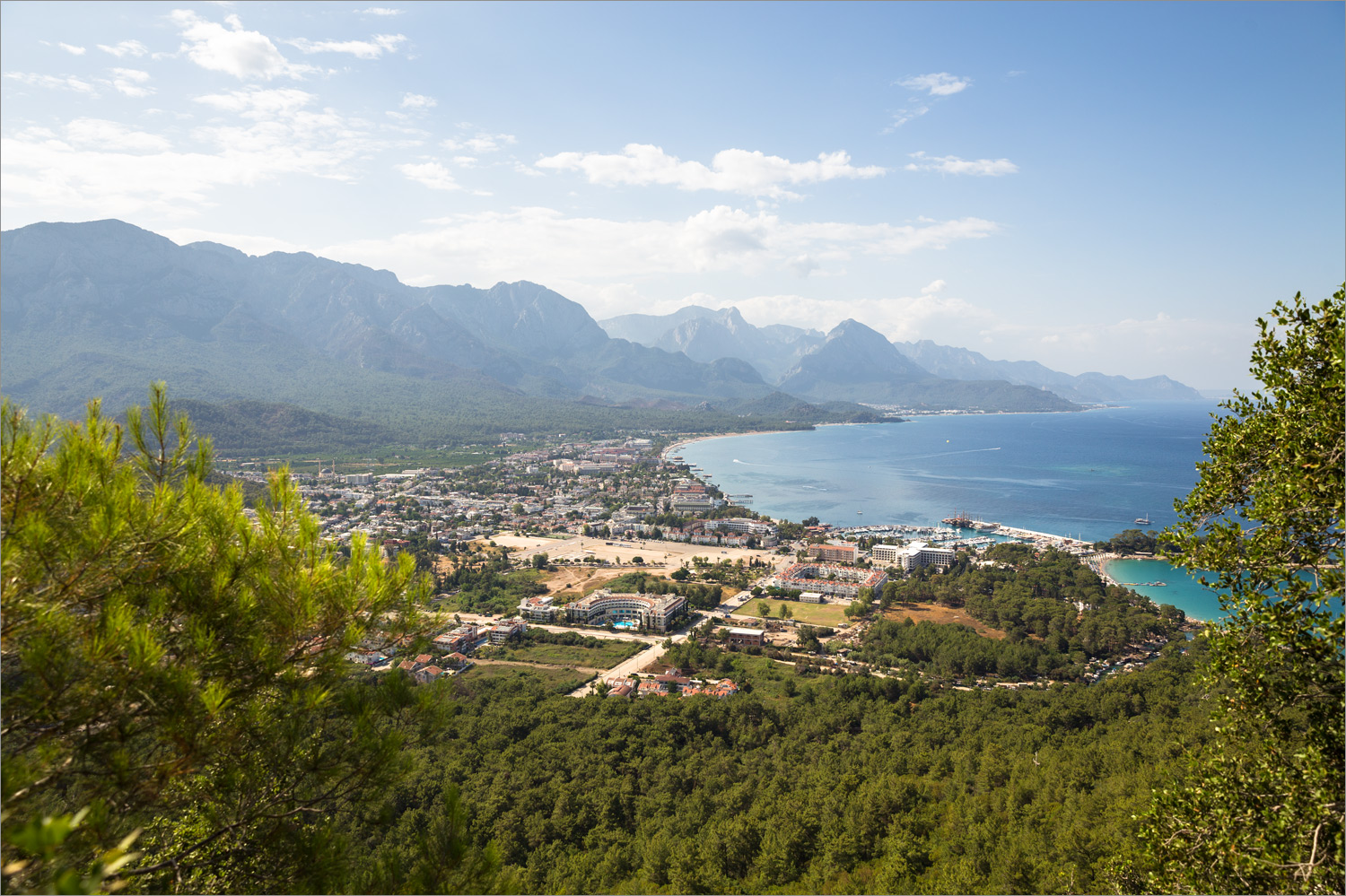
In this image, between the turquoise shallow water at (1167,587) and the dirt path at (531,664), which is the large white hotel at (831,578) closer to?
the turquoise shallow water at (1167,587)

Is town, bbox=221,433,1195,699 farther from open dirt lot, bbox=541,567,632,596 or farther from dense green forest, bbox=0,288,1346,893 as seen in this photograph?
dense green forest, bbox=0,288,1346,893

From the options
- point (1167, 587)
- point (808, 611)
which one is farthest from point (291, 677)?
point (1167, 587)

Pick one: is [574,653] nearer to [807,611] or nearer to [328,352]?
[807,611]

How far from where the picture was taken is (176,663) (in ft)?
6.89

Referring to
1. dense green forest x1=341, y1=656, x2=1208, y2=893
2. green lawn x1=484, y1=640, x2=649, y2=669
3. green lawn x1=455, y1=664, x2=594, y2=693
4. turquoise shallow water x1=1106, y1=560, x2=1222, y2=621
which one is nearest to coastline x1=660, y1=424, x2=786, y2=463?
turquoise shallow water x1=1106, y1=560, x2=1222, y2=621

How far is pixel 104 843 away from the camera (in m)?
1.90

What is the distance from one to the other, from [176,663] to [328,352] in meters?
118

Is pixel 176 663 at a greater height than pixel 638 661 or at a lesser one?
greater

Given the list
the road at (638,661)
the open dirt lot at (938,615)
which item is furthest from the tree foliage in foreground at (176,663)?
the open dirt lot at (938,615)

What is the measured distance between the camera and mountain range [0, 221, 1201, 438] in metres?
70.8

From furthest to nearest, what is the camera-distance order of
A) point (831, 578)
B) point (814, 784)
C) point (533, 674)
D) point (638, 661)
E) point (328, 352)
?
point (328, 352) < point (831, 578) < point (638, 661) < point (533, 674) < point (814, 784)

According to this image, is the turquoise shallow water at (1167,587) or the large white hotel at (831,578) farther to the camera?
the large white hotel at (831,578)

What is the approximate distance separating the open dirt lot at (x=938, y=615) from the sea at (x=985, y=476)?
5.51 metres

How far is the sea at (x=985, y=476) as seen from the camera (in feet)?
114
